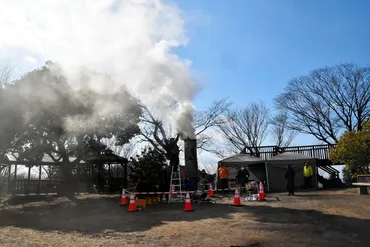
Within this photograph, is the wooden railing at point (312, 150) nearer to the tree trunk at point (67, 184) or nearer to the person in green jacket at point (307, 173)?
the person in green jacket at point (307, 173)

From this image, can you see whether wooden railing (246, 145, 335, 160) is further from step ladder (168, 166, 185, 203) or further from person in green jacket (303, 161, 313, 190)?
step ladder (168, 166, 185, 203)

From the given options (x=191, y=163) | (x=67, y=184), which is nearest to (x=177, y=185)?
(x=191, y=163)

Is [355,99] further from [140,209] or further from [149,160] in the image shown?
[140,209]

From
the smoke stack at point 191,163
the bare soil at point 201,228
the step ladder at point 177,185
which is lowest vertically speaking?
the bare soil at point 201,228

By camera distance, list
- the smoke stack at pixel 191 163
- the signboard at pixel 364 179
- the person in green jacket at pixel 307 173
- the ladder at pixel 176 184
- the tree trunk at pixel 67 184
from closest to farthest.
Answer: the ladder at pixel 176 184
the smoke stack at pixel 191 163
the signboard at pixel 364 179
the person in green jacket at pixel 307 173
the tree trunk at pixel 67 184

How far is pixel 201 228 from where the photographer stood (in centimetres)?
762

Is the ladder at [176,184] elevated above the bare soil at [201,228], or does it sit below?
above

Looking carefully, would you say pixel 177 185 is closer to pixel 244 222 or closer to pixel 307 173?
pixel 244 222

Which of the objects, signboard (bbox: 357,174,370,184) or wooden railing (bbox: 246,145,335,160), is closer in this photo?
signboard (bbox: 357,174,370,184)

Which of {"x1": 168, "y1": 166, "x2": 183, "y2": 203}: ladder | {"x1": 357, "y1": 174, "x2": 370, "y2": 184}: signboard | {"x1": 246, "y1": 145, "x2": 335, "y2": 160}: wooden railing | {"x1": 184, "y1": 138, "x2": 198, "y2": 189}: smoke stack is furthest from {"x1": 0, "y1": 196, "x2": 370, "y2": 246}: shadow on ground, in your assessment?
{"x1": 246, "y1": 145, "x2": 335, "y2": 160}: wooden railing

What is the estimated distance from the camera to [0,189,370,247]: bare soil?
6.24 m

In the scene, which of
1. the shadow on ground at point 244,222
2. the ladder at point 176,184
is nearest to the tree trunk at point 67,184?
the ladder at point 176,184

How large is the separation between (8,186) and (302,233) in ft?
65.0

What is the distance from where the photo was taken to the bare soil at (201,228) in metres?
6.24
